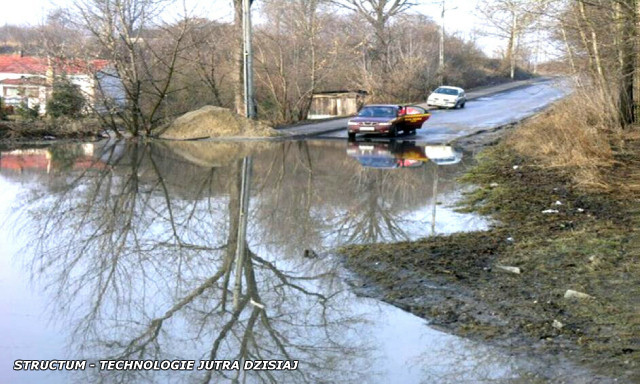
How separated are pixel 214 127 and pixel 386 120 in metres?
6.88

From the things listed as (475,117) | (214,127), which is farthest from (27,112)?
(475,117)

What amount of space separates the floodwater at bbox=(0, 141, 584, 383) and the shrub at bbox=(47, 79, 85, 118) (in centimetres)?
1122

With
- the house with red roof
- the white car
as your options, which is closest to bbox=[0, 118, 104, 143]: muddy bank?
the house with red roof

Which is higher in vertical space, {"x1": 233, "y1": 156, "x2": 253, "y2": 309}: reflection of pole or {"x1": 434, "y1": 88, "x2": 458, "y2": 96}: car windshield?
{"x1": 434, "y1": 88, "x2": 458, "y2": 96}: car windshield

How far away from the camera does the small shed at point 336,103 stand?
4581 cm

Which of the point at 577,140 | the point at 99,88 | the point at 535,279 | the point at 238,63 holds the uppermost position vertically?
the point at 238,63

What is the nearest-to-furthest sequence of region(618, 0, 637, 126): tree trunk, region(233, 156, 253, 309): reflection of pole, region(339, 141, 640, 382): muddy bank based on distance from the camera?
region(339, 141, 640, 382): muddy bank, region(233, 156, 253, 309): reflection of pole, region(618, 0, 637, 126): tree trunk

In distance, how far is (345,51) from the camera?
43.2m

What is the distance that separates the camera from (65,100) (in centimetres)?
2933

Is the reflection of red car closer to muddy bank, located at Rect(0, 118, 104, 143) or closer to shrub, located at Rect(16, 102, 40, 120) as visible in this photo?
muddy bank, located at Rect(0, 118, 104, 143)

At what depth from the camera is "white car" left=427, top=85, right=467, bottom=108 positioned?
151 ft

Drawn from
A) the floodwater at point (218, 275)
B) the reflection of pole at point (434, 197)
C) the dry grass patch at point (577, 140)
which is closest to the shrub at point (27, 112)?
the floodwater at point (218, 275)

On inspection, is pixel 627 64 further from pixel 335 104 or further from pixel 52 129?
pixel 335 104

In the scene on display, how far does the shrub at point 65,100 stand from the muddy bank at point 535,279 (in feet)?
69.7
